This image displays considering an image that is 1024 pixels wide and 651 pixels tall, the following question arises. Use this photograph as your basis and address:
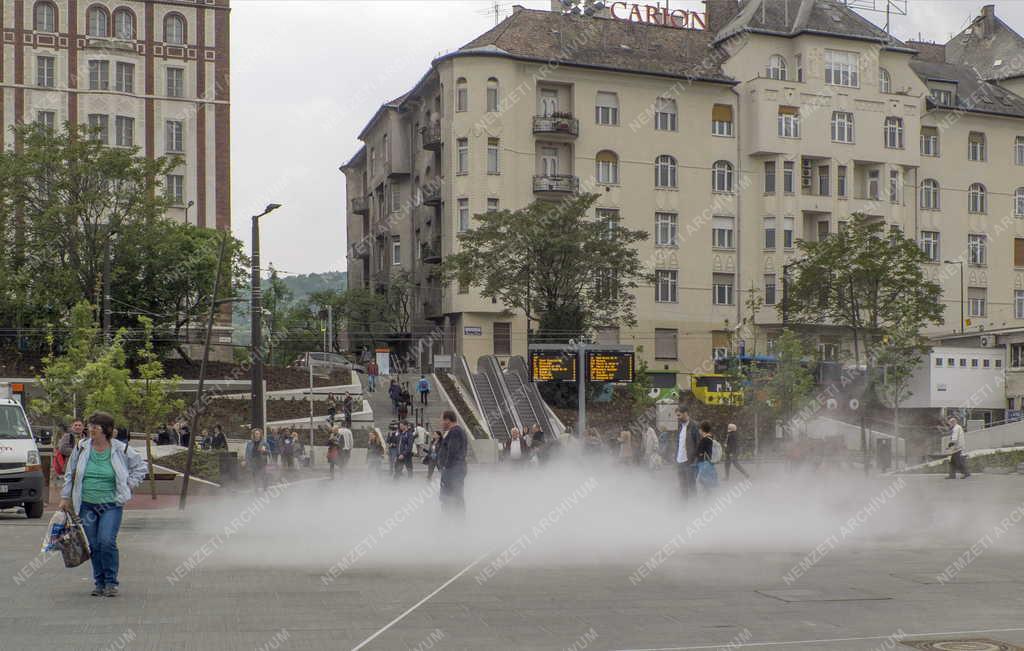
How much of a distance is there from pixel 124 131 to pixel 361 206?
21.9m

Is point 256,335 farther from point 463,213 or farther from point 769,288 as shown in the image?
point 769,288

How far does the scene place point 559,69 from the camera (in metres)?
70.4

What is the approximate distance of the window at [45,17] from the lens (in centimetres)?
7088

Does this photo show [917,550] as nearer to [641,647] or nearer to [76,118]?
[641,647]

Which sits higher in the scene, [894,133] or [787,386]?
[894,133]

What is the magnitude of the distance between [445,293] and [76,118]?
869 inches

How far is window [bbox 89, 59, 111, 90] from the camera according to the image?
7181 centimetres

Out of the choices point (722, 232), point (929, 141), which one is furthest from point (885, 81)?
point (722, 232)

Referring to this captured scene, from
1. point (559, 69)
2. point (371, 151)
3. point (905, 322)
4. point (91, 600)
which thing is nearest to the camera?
point (91, 600)

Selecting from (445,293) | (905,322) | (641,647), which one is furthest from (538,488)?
(445,293)

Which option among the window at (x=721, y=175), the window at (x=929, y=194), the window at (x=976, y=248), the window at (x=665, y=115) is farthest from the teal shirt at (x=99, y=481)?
the window at (x=976, y=248)

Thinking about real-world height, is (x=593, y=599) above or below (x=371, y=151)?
below

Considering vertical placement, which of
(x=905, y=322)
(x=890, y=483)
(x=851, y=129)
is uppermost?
(x=851, y=129)

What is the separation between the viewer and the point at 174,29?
72.9 m
